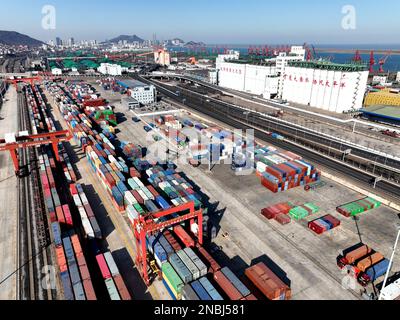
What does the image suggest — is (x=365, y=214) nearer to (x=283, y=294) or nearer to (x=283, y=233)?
(x=283, y=233)

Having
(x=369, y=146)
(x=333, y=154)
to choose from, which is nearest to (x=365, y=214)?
(x=333, y=154)

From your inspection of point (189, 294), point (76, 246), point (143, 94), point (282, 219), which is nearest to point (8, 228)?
point (76, 246)

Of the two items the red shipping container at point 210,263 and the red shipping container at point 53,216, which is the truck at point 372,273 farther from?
the red shipping container at point 53,216

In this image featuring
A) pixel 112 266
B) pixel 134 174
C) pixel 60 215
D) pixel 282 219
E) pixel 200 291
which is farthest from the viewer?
pixel 134 174

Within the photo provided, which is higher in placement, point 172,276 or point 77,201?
point 77,201

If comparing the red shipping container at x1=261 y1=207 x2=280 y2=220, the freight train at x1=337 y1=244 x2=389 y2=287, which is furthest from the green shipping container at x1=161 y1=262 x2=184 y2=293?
the freight train at x1=337 y1=244 x2=389 y2=287

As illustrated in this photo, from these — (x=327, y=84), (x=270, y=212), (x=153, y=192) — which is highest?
(x=327, y=84)

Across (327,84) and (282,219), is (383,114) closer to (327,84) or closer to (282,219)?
(327,84)

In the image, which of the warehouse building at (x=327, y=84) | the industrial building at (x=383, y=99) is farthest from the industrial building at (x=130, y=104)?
the industrial building at (x=383, y=99)

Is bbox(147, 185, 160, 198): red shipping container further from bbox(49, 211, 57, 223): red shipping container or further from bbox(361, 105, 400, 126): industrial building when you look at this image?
bbox(361, 105, 400, 126): industrial building
